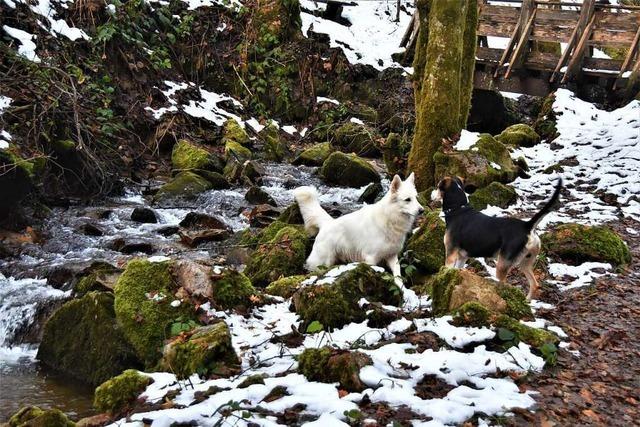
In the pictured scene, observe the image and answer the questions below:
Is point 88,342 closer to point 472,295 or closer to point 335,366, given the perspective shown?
point 335,366

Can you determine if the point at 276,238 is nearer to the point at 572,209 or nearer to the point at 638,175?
the point at 572,209

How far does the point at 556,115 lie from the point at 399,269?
1067 cm

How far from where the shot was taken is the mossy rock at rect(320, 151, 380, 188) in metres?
14.3

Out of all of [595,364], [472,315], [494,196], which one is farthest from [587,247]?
[472,315]

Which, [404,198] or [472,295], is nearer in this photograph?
[472,295]

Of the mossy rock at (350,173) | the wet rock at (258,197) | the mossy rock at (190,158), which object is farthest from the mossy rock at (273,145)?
the wet rock at (258,197)

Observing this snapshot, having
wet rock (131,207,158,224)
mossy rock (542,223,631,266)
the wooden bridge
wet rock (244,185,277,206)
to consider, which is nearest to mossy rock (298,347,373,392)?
mossy rock (542,223,631,266)

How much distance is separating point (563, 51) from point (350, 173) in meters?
7.37

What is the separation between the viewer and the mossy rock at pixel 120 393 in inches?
162

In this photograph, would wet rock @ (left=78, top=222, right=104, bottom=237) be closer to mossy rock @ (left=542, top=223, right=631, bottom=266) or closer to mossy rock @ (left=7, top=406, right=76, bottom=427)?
mossy rock @ (left=7, top=406, right=76, bottom=427)

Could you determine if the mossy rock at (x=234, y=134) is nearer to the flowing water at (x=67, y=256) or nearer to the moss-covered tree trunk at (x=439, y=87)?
the flowing water at (x=67, y=256)

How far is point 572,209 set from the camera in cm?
1042

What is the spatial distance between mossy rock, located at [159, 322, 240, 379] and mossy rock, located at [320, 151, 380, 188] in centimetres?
993

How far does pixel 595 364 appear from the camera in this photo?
15.8 ft
